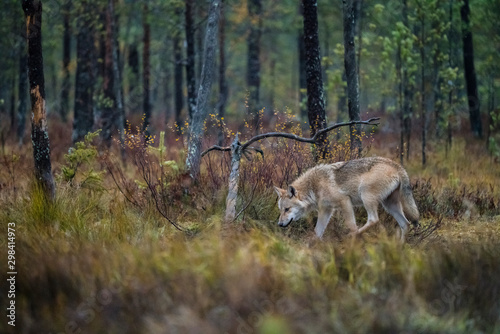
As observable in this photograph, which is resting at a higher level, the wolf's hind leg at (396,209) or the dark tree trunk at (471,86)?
the dark tree trunk at (471,86)

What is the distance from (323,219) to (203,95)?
405 centimetres

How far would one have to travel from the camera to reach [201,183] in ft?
30.1

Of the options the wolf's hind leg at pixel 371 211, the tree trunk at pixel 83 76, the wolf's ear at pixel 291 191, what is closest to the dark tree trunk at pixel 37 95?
the wolf's ear at pixel 291 191

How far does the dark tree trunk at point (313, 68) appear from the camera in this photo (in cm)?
1056

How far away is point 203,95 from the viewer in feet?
34.6

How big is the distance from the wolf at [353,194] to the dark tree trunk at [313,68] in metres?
2.81

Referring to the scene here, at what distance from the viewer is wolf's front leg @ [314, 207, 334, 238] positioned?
303 inches

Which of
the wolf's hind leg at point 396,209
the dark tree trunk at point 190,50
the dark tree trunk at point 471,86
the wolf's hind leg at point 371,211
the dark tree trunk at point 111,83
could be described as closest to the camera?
the wolf's hind leg at point 371,211

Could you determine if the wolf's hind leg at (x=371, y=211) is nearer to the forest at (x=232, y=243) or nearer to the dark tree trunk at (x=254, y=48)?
the forest at (x=232, y=243)

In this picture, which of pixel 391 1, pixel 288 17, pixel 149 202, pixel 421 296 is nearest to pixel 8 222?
pixel 149 202

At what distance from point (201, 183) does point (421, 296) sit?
5061mm

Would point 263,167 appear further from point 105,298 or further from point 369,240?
point 105,298

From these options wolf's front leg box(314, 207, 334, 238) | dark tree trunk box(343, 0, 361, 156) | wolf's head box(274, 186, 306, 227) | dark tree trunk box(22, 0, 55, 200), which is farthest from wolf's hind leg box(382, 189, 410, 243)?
dark tree trunk box(22, 0, 55, 200)

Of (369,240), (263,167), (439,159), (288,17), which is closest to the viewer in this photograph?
(369,240)
